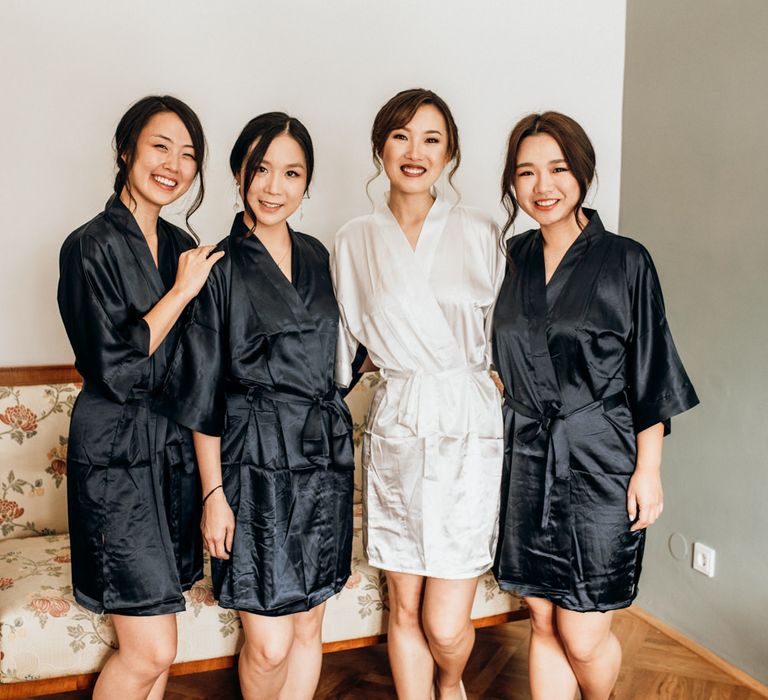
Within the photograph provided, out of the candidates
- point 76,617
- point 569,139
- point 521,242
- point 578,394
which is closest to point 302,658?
point 76,617

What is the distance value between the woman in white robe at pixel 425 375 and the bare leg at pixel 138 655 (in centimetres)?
49

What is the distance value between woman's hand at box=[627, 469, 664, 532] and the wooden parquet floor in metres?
0.79

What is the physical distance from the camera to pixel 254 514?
64.3 inches

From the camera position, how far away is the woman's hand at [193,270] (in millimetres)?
1563

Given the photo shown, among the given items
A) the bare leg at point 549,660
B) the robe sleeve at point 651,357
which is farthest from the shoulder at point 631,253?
the bare leg at point 549,660

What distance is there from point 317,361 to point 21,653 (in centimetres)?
96

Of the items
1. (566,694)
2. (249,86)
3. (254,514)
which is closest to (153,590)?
(254,514)

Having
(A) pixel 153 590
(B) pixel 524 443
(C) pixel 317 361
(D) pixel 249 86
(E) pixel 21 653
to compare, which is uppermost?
(D) pixel 249 86

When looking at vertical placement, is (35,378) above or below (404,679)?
above

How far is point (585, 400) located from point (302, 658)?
891mm

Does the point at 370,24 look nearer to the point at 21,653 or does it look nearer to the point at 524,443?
the point at 524,443

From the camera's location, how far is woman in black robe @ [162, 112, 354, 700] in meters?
1.60

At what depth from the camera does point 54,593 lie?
5.82 feet

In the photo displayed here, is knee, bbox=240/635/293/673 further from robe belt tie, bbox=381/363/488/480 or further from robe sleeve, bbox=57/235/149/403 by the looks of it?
robe sleeve, bbox=57/235/149/403
